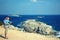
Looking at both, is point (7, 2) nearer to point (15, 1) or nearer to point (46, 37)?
point (15, 1)

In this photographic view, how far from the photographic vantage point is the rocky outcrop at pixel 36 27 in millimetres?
1704

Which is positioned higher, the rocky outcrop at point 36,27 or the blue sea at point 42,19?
Result: the blue sea at point 42,19

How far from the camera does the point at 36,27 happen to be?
1.73m

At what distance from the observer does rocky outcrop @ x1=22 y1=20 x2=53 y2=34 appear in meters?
1.70

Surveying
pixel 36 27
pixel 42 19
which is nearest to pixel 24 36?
pixel 36 27

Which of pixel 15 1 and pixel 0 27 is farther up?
pixel 15 1

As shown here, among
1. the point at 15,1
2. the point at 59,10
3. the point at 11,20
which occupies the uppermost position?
the point at 15,1

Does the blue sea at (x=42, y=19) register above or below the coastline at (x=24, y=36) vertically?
above

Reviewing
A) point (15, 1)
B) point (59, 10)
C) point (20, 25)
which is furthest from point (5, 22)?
point (59, 10)

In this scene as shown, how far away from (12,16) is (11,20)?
0.06 m

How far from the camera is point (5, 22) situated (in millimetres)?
1714

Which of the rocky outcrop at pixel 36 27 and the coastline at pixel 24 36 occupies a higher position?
the rocky outcrop at pixel 36 27

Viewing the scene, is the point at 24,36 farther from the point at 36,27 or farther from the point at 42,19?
the point at 42,19

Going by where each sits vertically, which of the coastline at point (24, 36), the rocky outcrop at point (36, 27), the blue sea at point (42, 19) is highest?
the blue sea at point (42, 19)
